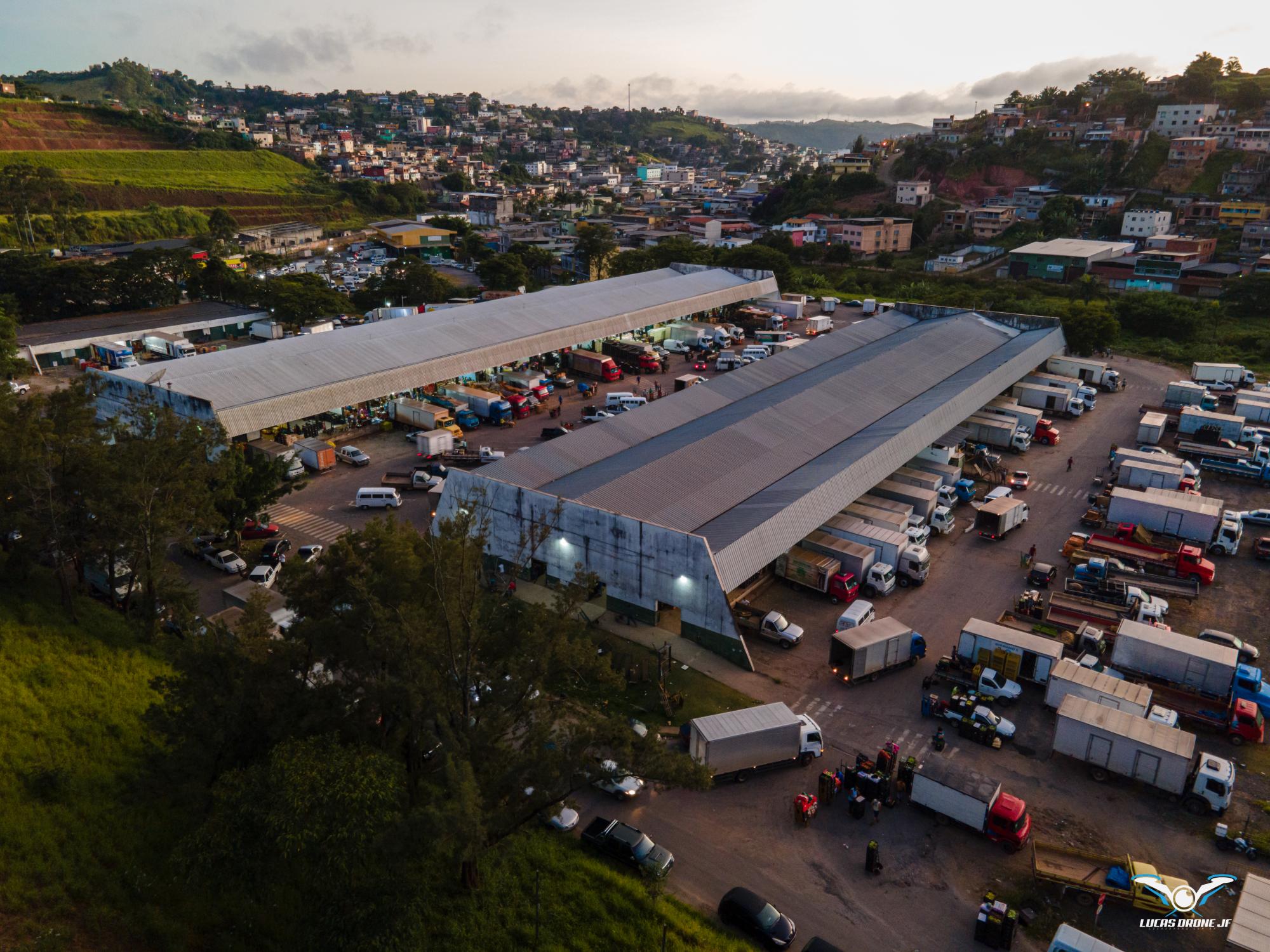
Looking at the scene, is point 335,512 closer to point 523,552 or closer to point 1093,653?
point 523,552

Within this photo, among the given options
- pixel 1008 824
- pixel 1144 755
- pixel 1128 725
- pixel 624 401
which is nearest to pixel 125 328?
pixel 624 401

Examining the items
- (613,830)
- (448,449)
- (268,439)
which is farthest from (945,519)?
(268,439)

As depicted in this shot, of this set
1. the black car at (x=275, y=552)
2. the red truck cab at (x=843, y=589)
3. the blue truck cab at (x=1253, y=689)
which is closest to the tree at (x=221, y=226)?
the black car at (x=275, y=552)

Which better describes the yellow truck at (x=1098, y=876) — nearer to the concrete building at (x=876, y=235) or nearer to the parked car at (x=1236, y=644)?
the parked car at (x=1236, y=644)

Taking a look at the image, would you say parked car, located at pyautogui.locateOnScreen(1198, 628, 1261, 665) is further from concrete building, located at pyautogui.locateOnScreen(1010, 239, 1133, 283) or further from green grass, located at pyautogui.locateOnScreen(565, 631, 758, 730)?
concrete building, located at pyautogui.locateOnScreen(1010, 239, 1133, 283)

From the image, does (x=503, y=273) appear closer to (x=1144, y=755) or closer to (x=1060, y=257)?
(x=1060, y=257)

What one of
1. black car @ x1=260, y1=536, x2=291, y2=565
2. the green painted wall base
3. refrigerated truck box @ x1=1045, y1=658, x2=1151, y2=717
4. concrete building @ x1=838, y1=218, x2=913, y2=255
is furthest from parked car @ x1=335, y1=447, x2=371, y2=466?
concrete building @ x1=838, y1=218, x2=913, y2=255
